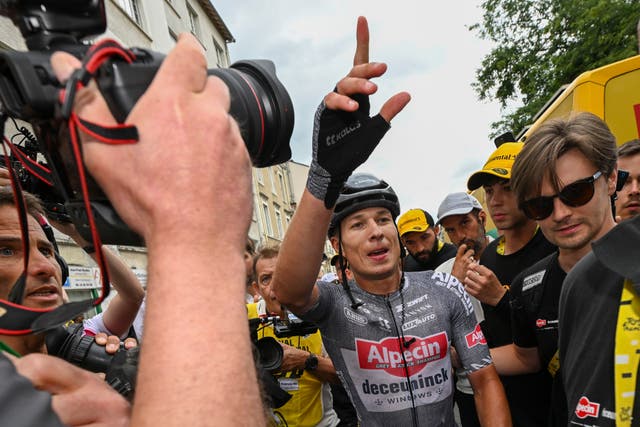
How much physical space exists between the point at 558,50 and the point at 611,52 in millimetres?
2947

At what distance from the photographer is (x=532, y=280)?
2.26 meters

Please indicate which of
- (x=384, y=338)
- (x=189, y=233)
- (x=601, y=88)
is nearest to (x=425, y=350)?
(x=384, y=338)

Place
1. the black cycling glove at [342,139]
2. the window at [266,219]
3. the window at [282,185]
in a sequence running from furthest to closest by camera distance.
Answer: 1. the window at [282,185]
2. the window at [266,219]
3. the black cycling glove at [342,139]

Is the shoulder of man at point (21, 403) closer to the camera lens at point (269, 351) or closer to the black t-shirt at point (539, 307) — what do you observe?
the camera lens at point (269, 351)

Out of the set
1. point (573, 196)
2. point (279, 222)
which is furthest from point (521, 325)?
point (279, 222)

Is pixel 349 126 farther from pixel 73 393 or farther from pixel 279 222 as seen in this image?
pixel 279 222

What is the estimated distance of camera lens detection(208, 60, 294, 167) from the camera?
939 mm

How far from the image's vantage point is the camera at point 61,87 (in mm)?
703

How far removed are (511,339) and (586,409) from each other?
142 centimetres

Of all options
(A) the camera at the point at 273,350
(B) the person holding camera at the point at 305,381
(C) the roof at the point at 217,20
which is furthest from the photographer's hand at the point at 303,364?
(C) the roof at the point at 217,20

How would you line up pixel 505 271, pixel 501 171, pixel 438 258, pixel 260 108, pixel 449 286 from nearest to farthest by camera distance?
1. pixel 260 108
2. pixel 449 286
3. pixel 505 271
4. pixel 501 171
5. pixel 438 258

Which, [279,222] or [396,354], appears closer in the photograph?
[396,354]

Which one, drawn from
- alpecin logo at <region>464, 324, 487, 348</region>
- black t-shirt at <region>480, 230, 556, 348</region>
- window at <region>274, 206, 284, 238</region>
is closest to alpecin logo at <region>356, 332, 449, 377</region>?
alpecin logo at <region>464, 324, 487, 348</region>

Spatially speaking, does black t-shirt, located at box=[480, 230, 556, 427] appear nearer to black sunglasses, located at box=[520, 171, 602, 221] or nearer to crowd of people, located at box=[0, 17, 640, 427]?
crowd of people, located at box=[0, 17, 640, 427]
